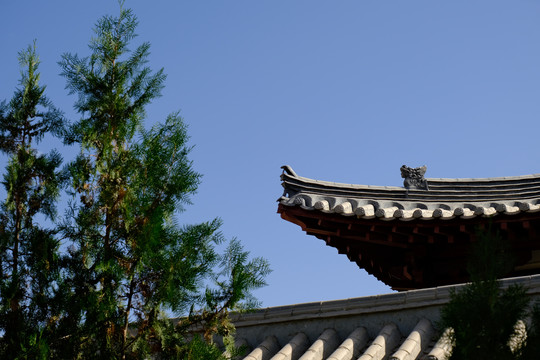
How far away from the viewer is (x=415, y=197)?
407 inches

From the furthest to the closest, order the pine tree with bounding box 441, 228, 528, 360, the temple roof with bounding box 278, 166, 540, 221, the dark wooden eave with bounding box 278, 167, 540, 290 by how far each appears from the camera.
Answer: the temple roof with bounding box 278, 166, 540, 221 → the dark wooden eave with bounding box 278, 167, 540, 290 → the pine tree with bounding box 441, 228, 528, 360

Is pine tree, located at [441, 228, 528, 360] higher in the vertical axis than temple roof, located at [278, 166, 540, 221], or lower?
lower

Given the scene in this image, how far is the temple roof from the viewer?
934cm

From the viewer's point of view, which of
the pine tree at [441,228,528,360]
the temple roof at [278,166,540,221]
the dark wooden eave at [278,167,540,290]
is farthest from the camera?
the temple roof at [278,166,540,221]

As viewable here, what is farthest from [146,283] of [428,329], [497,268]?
[497,268]

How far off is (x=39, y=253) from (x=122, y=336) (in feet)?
2.63

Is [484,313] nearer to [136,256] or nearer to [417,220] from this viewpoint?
[136,256]

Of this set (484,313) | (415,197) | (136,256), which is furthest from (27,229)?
(415,197)

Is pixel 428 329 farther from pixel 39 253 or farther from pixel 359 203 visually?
pixel 359 203

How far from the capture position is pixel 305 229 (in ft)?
32.4

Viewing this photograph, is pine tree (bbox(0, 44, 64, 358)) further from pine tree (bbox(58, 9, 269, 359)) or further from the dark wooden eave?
the dark wooden eave

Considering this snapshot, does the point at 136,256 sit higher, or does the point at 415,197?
the point at 415,197

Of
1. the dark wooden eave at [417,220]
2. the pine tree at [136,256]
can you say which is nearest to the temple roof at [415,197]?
the dark wooden eave at [417,220]

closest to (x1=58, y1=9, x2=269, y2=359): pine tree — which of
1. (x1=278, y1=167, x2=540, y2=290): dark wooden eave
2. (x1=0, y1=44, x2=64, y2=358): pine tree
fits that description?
(x1=0, y1=44, x2=64, y2=358): pine tree
